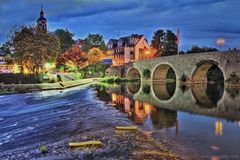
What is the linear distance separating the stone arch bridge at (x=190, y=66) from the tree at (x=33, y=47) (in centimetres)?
1794

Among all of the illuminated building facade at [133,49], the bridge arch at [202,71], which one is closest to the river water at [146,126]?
the bridge arch at [202,71]

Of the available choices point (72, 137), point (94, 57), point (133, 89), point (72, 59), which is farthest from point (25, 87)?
point (94, 57)

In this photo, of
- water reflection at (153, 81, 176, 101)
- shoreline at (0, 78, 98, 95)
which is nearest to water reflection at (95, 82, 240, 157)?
water reflection at (153, 81, 176, 101)

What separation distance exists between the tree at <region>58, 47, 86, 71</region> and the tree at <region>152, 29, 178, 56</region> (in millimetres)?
20778

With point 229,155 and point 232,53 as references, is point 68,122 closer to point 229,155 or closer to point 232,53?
point 229,155

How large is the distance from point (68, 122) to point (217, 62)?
33.1 metres

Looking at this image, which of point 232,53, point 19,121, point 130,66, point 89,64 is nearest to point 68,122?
point 19,121

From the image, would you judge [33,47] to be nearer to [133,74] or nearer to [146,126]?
[133,74]

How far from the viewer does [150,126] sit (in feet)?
54.9

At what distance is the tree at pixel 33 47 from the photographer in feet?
176

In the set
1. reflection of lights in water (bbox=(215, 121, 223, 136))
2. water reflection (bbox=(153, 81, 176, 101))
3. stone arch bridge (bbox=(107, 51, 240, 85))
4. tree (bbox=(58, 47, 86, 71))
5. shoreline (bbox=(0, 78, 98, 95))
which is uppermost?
tree (bbox=(58, 47, 86, 71))

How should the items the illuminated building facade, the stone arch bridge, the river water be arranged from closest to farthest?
the river water, the stone arch bridge, the illuminated building facade

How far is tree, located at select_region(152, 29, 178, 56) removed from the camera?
86.2 metres

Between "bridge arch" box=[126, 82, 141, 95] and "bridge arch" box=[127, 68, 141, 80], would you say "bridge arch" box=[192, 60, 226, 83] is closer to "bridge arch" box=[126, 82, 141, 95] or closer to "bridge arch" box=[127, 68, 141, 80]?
"bridge arch" box=[126, 82, 141, 95]
